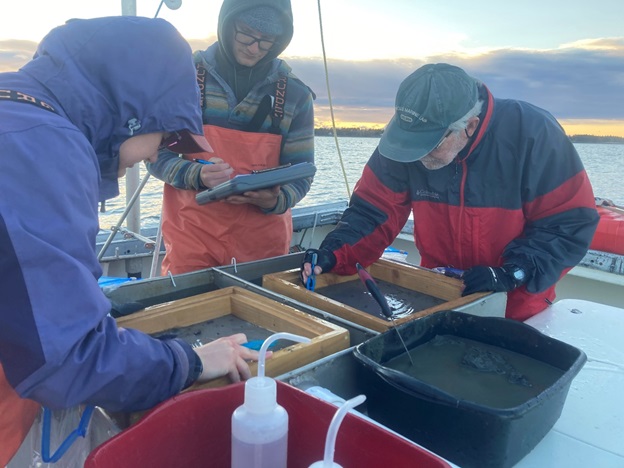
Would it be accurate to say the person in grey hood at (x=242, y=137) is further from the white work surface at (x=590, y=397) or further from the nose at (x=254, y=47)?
the white work surface at (x=590, y=397)

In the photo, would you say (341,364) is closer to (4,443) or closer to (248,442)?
(248,442)

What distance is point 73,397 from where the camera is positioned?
0.88 meters

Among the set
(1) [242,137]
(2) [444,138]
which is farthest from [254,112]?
(2) [444,138]

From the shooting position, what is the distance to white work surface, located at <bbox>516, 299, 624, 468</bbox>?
1.16 meters

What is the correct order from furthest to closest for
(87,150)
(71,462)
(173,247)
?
1. (173,247)
2. (71,462)
3. (87,150)

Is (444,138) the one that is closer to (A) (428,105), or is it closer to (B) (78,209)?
(A) (428,105)

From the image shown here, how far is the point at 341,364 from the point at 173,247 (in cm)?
142

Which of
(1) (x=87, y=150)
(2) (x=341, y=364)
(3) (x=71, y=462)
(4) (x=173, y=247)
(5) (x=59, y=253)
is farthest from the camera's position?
(4) (x=173, y=247)

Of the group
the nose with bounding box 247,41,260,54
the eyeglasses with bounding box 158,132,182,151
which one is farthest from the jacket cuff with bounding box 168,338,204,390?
the nose with bounding box 247,41,260,54

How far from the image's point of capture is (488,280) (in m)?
1.84

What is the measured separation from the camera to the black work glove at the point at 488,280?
184 cm

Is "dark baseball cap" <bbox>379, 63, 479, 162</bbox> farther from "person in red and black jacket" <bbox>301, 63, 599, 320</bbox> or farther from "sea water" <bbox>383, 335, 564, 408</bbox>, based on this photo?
"sea water" <bbox>383, 335, 564, 408</bbox>

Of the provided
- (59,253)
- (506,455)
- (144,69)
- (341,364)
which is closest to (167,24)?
(144,69)

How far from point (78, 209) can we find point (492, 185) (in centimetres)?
155
